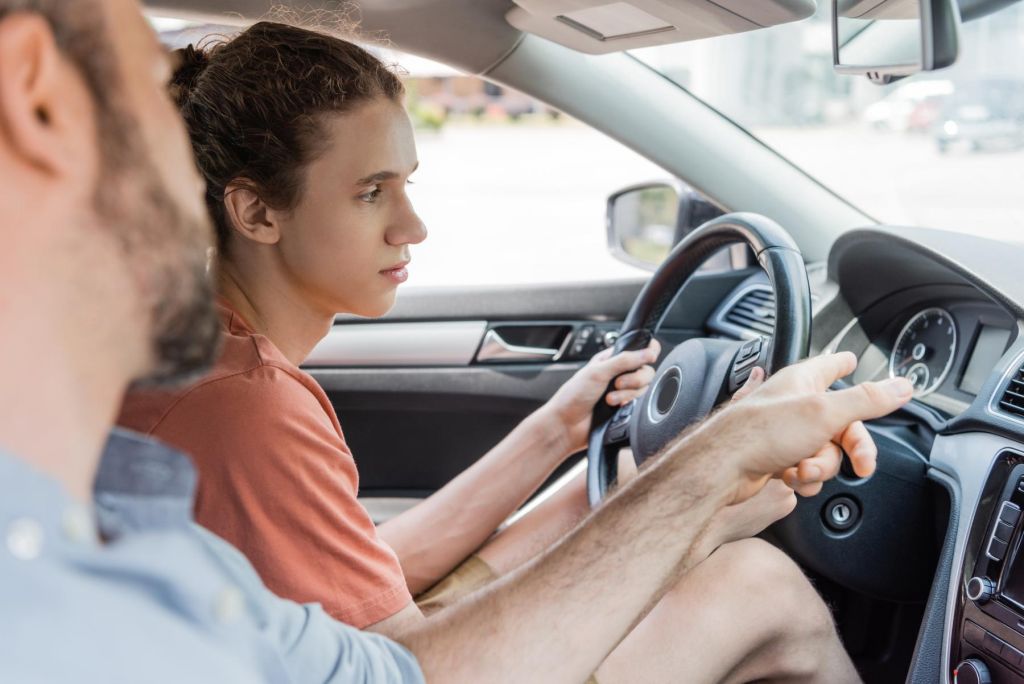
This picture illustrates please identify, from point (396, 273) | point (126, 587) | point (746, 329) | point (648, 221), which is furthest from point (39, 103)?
point (648, 221)

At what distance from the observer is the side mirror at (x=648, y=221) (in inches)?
110

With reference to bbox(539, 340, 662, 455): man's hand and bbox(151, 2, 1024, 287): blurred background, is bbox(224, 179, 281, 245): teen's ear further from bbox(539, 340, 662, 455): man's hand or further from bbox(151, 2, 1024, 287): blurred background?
bbox(151, 2, 1024, 287): blurred background

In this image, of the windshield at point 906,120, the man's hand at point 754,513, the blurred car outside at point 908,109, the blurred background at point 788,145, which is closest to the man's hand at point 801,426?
the man's hand at point 754,513

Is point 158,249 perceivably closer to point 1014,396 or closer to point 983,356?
point 1014,396

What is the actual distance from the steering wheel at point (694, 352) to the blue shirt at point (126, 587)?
96 centimetres

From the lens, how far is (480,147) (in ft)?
38.5

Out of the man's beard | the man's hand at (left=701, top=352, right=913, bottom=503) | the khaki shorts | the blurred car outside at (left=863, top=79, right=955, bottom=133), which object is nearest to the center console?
the man's hand at (left=701, top=352, right=913, bottom=503)

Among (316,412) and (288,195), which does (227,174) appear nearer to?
(288,195)

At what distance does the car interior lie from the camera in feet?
5.37

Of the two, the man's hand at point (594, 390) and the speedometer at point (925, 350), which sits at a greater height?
the speedometer at point (925, 350)

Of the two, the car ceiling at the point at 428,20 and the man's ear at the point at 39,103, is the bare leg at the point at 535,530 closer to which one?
the car ceiling at the point at 428,20

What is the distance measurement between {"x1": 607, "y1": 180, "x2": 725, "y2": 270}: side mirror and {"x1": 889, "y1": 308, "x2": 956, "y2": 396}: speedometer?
705mm

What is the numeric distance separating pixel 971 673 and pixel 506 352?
5.33 feet

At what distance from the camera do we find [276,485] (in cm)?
139
